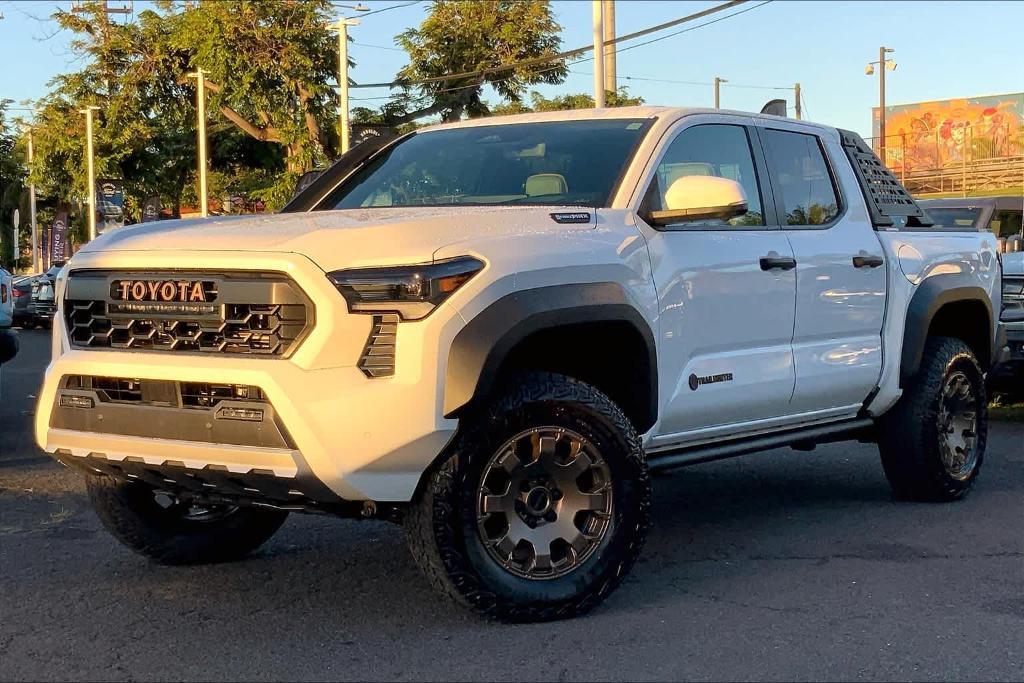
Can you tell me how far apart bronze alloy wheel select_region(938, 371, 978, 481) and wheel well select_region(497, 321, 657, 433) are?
250 centimetres

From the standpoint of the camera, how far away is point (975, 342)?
7.49m

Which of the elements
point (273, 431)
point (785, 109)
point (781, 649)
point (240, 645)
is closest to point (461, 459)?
point (273, 431)

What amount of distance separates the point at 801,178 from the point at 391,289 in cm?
283

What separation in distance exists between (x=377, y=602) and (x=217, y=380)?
1.21 m

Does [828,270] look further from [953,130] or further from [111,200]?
[953,130]

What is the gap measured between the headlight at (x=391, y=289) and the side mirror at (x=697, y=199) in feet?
4.19

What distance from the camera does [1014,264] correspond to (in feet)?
34.1

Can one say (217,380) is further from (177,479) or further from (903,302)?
(903,302)

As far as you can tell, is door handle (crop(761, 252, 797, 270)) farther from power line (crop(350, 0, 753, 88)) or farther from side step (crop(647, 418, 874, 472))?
power line (crop(350, 0, 753, 88))

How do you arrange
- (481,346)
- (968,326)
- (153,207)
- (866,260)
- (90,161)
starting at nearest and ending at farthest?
1. (481,346)
2. (866,260)
3. (968,326)
4. (153,207)
5. (90,161)

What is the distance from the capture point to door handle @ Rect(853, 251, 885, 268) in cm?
620

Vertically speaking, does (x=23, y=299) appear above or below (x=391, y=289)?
below

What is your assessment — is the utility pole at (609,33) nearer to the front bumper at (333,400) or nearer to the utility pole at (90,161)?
the utility pole at (90,161)

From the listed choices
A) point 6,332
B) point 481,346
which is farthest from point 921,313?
point 6,332
